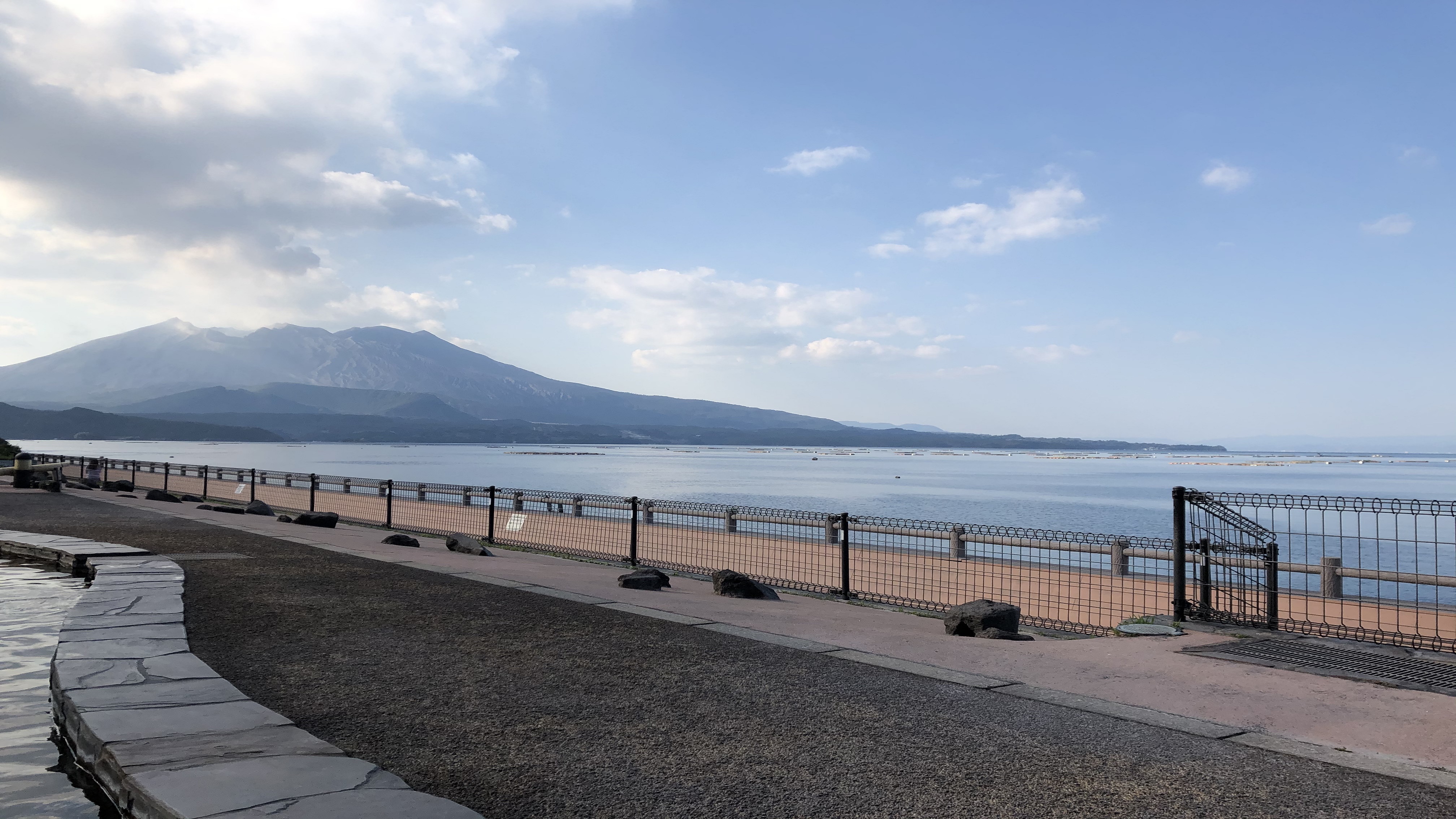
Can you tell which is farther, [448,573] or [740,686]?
[448,573]

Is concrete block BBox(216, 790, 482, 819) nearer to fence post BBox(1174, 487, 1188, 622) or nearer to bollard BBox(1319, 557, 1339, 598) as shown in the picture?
fence post BBox(1174, 487, 1188, 622)

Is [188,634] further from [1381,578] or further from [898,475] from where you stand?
[898,475]

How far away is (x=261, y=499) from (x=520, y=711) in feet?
119

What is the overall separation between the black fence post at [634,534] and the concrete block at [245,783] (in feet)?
37.2

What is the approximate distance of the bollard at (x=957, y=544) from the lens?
18109 millimetres

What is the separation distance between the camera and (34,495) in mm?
25547

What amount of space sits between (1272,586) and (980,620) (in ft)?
9.83

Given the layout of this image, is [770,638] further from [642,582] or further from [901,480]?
[901,480]

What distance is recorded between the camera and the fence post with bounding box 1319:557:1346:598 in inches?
552

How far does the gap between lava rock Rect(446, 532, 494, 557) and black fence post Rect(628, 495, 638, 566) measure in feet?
8.19

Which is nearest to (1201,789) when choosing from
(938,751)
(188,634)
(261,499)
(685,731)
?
(938,751)

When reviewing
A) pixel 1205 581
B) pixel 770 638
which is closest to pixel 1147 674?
pixel 770 638

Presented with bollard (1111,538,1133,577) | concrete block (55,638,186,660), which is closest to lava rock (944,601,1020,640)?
bollard (1111,538,1133,577)

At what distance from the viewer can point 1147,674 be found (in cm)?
718
